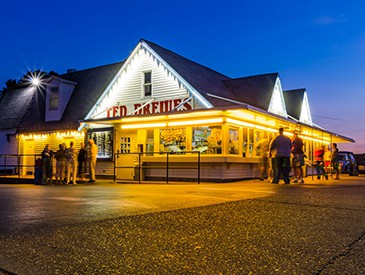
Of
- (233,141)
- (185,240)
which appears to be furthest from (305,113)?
(185,240)

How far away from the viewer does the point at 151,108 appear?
66.1ft

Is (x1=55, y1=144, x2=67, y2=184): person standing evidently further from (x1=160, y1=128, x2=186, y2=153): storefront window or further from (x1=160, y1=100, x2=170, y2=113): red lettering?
(x1=160, y1=100, x2=170, y2=113): red lettering

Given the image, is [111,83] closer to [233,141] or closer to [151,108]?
[151,108]

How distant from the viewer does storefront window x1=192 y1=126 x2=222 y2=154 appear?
17.1m

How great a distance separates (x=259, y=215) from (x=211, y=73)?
1838 centimetres

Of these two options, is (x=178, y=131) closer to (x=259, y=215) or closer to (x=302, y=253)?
(x=259, y=215)

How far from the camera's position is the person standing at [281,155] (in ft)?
47.5

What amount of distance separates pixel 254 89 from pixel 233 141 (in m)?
6.68

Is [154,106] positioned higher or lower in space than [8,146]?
higher

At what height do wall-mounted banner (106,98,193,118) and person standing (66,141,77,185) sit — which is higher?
wall-mounted banner (106,98,193,118)

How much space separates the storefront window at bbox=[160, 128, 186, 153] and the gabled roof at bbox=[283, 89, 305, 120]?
12.3 m

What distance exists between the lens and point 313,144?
27.9 m

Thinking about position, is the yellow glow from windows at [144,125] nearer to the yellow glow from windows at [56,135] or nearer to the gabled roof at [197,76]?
the gabled roof at [197,76]

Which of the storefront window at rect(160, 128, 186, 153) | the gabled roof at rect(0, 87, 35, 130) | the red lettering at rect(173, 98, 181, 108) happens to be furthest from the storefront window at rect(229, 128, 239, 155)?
the gabled roof at rect(0, 87, 35, 130)
